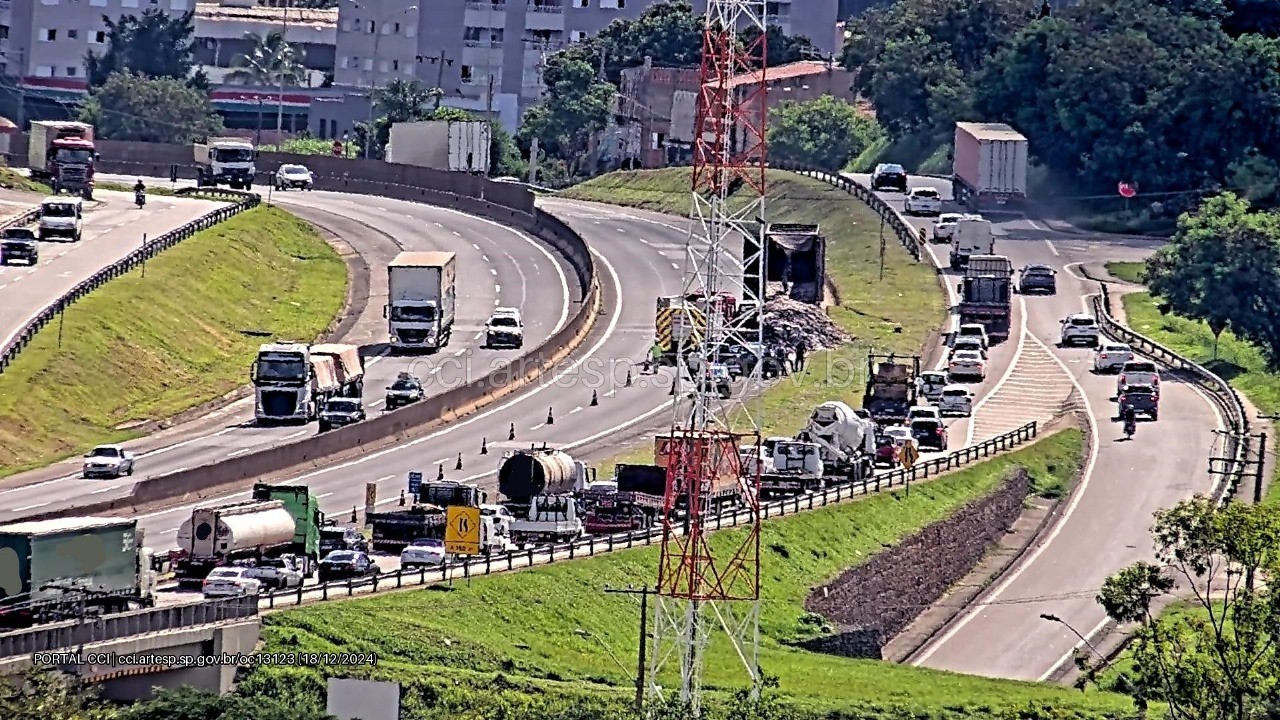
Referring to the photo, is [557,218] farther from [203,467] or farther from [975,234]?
[203,467]

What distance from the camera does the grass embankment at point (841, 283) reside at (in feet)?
392

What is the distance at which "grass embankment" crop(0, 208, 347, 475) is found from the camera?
371 ft

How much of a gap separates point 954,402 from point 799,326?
14197 millimetres

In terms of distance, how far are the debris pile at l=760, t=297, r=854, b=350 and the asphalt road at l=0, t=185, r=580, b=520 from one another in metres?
10.5

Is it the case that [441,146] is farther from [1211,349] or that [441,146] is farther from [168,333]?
Answer: [1211,349]

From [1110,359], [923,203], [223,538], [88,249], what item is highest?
[923,203]

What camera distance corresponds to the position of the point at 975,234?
14762 centimetres

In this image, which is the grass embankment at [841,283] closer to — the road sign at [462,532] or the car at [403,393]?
the car at [403,393]

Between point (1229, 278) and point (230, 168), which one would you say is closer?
point (1229, 278)

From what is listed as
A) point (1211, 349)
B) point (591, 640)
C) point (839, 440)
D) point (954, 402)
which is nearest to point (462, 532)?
point (591, 640)

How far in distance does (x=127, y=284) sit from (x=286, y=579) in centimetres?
6166

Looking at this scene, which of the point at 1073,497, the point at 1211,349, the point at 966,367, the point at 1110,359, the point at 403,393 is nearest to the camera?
the point at 1073,497

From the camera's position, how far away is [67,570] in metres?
66.2

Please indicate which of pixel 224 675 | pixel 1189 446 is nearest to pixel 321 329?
pixel 1189 446
